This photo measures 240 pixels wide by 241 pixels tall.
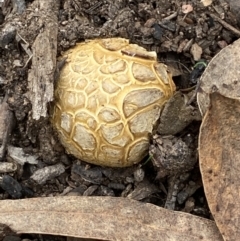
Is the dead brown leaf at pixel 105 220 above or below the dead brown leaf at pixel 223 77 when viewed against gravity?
below

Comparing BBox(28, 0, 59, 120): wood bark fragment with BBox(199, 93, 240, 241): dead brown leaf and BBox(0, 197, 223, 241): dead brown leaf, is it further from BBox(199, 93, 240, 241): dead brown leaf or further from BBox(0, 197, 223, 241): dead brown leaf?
BBox(199, 93, 240, 241): dead brown leaf

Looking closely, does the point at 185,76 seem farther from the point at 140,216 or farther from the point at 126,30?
the point at 140,216

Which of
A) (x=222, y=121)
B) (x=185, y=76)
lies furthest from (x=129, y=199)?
(x=185, y=76)

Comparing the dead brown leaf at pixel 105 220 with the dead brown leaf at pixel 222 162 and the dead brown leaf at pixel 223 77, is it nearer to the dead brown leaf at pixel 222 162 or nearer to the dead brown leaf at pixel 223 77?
the dead brown leaf at pixel 222 162

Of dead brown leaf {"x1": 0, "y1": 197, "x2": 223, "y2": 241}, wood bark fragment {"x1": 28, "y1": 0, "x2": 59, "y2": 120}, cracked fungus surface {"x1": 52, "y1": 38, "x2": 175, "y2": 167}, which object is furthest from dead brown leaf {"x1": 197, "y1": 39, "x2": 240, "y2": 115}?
wood bark fragment {"x1": 28, "y1": 0, "x2": 59, "y2": 120}

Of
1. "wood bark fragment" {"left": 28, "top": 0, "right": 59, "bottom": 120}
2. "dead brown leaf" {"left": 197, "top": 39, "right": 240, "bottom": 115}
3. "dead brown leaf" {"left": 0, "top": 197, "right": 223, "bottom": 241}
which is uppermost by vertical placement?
"wood bark fragment" {"left": 28, "top": 0, "right": 59, "bottom": 120}

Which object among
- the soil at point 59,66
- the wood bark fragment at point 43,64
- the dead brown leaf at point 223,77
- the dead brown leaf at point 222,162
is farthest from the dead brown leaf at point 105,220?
the dead brown leaf at point 223,77

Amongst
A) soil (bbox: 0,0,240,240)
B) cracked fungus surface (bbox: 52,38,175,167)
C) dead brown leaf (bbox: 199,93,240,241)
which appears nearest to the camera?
dead brown leaf (bbox: 199,93,240,241)
